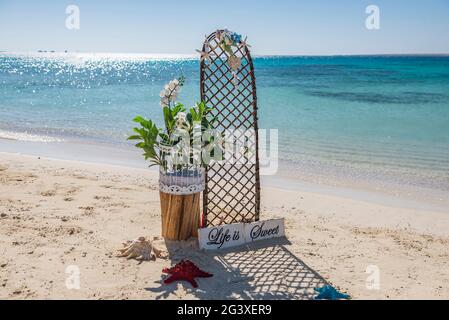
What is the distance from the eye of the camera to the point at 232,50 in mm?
4898

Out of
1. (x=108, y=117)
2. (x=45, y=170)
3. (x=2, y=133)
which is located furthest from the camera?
(x=108, y=117)

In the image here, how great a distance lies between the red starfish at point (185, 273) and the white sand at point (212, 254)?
70 mm

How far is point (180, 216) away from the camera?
4.83 metres

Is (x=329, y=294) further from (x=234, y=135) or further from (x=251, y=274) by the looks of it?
(x=234, y=135)

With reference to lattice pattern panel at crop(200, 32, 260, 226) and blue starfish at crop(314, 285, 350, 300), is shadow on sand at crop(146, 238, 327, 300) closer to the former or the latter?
blue starfish at crop(314, 285, 350, 300)

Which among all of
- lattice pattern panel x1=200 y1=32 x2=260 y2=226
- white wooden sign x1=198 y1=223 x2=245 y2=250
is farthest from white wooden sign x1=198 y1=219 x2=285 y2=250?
lattice pattern panel x1=200 y1=32 x2=260 y2=226

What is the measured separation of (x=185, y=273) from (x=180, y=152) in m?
1.25

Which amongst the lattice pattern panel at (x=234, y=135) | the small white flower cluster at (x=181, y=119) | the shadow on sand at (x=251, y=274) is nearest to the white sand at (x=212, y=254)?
the shadow on sand at (x=251, y=274)

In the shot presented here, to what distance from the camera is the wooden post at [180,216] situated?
4746mm

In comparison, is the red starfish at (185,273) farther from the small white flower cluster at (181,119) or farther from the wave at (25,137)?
the wave at (25,137)

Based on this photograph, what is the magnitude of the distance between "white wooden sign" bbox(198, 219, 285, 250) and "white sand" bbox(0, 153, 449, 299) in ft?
0.41
